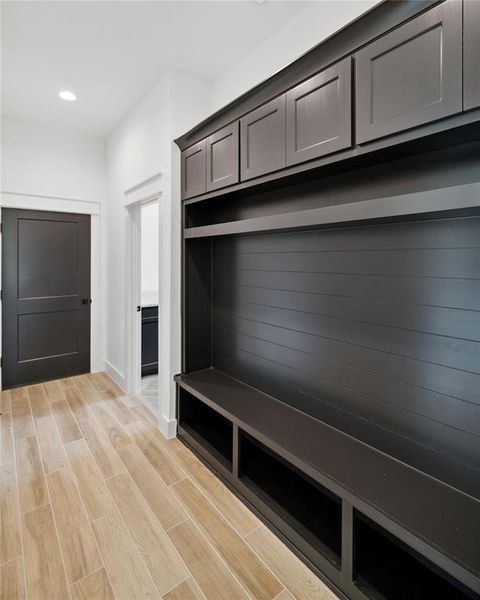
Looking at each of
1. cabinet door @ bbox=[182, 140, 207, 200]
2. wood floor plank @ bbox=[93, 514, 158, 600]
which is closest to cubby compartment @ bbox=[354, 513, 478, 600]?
wood floor plank @ bbox=[93, 514, 158, 600]

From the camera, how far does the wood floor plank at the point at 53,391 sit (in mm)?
3562

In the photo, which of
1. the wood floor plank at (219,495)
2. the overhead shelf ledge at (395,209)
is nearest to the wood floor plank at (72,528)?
the wood floor plank at (219,495)

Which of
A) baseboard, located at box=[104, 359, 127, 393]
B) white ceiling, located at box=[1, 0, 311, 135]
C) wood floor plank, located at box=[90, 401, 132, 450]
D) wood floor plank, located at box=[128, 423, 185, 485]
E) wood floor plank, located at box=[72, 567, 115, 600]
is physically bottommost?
wood floor plank, located at box=[72, 567, 115, 600]

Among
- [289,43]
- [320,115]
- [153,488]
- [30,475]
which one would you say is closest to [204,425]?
[153,488]

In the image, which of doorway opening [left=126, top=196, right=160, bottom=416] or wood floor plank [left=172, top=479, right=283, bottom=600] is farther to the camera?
doorway opening [left=126, top=196, right=160, bottom=416]

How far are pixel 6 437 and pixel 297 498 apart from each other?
250cm

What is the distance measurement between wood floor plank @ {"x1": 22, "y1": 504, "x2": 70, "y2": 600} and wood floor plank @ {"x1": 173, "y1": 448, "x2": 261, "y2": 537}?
855 millimetres

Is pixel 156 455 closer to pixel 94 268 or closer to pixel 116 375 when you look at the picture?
pixel 116 375

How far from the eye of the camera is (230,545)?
5.65ft

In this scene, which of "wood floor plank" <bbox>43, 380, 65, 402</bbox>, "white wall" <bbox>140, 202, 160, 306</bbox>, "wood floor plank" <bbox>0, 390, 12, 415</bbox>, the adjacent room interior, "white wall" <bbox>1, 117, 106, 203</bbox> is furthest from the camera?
"white wall" <bbox>140, 202, 160, 306</bbox>

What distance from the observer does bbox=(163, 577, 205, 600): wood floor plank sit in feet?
4.76

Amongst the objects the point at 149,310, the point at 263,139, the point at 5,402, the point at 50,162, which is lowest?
the point at 5,402

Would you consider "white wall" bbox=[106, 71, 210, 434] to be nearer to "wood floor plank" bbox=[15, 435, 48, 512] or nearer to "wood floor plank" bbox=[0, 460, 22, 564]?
"wood floor plank" bbox=[15, 435, 48, 512]

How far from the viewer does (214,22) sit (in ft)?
7.23
